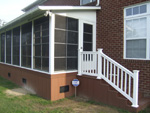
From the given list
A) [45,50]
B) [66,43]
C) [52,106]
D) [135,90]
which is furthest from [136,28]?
[52,106]

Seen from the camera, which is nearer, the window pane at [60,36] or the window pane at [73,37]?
the window pane at [60,36]

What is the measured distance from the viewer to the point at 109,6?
564cm

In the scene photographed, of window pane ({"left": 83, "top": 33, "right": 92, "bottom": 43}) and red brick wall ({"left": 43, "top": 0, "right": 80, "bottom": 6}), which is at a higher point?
red brick wall ({"left": 43, "top": 0, "right": 80, "bottom": 6})

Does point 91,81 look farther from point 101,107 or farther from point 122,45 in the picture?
point 122,45

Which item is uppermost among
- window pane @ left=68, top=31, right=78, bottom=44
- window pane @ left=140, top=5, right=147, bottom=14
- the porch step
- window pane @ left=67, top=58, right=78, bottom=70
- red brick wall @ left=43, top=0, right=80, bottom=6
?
red brick wall @ left=43, top=0, right=80, bottom=6

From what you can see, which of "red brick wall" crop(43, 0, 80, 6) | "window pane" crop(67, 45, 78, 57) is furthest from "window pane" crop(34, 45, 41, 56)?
"red brick wall" crop(43, 0, 80, 6)

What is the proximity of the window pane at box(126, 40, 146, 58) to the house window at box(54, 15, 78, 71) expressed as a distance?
6.38 ft

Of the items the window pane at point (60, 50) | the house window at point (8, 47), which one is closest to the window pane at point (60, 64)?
the window pane at point (60, 50)

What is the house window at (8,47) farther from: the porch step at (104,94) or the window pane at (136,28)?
the window pane at (136,28)

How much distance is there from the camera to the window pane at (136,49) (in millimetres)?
4666

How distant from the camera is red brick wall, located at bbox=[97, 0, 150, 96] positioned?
4.62 m

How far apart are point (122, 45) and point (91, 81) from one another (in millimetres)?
1752

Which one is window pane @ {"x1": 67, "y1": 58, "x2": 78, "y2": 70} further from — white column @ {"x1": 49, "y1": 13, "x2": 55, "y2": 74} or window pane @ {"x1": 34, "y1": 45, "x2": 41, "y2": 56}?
window pane @ {"x1": 34, "y1": 45, "x2": 41, "y2": 56}

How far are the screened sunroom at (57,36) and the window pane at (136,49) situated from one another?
155 centimetres
